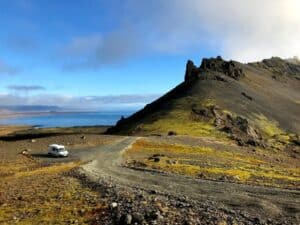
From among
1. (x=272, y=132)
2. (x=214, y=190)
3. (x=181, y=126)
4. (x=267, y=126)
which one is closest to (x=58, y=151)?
(x=214, y=190)

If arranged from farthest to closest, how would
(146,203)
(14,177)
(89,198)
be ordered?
(14,177)
(89,198)
(146,203)

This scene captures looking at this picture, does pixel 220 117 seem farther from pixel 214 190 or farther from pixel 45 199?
pixel 45 199

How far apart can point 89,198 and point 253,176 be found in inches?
1091

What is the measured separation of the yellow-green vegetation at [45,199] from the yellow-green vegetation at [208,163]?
53.9 feet

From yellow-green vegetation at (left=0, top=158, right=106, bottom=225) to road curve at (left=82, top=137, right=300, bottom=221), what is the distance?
17.3ft

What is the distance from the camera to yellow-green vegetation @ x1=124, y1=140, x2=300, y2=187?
2552 inches

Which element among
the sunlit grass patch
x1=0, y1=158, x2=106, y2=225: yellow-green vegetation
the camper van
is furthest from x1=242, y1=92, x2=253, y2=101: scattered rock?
x1=0, y1=158, x2=106, y2=225: yellow-green vegetation

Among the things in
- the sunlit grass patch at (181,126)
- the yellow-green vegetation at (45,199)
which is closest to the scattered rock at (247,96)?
the sunlit grass patch at (181,126)

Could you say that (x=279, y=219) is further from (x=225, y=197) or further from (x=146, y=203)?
(x=146, y=203)

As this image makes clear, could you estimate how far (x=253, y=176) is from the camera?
2640 inches

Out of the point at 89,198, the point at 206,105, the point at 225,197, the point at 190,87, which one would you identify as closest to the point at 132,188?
the point at 89,198

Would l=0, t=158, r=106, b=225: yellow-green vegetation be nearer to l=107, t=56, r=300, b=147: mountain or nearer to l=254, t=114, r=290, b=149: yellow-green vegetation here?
l=107, t=56, r=300, b=147: mountain

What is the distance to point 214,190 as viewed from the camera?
5159cm

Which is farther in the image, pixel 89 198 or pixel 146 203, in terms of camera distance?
pixel 89 198
